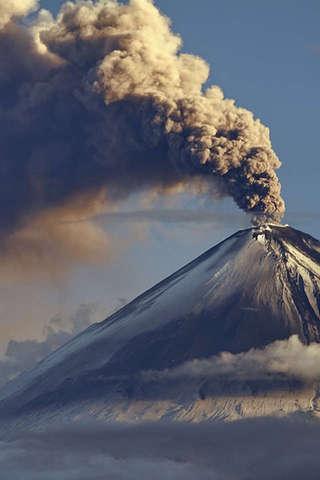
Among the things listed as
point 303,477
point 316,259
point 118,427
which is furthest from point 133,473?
point 316,259

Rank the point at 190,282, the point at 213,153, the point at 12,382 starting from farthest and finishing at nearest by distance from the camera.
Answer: the point at 12,382, the point at 190,282, the point at 213,153

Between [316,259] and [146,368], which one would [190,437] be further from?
[316,259]

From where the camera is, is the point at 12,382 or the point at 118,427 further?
the point at 12,382

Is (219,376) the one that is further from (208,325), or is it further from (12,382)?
(12,382)

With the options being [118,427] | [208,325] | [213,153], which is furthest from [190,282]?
[213,153]

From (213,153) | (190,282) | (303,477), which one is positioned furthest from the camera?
(190,282)

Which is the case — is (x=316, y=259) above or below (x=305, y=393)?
above

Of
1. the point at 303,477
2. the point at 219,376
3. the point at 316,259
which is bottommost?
the point at 303,477
